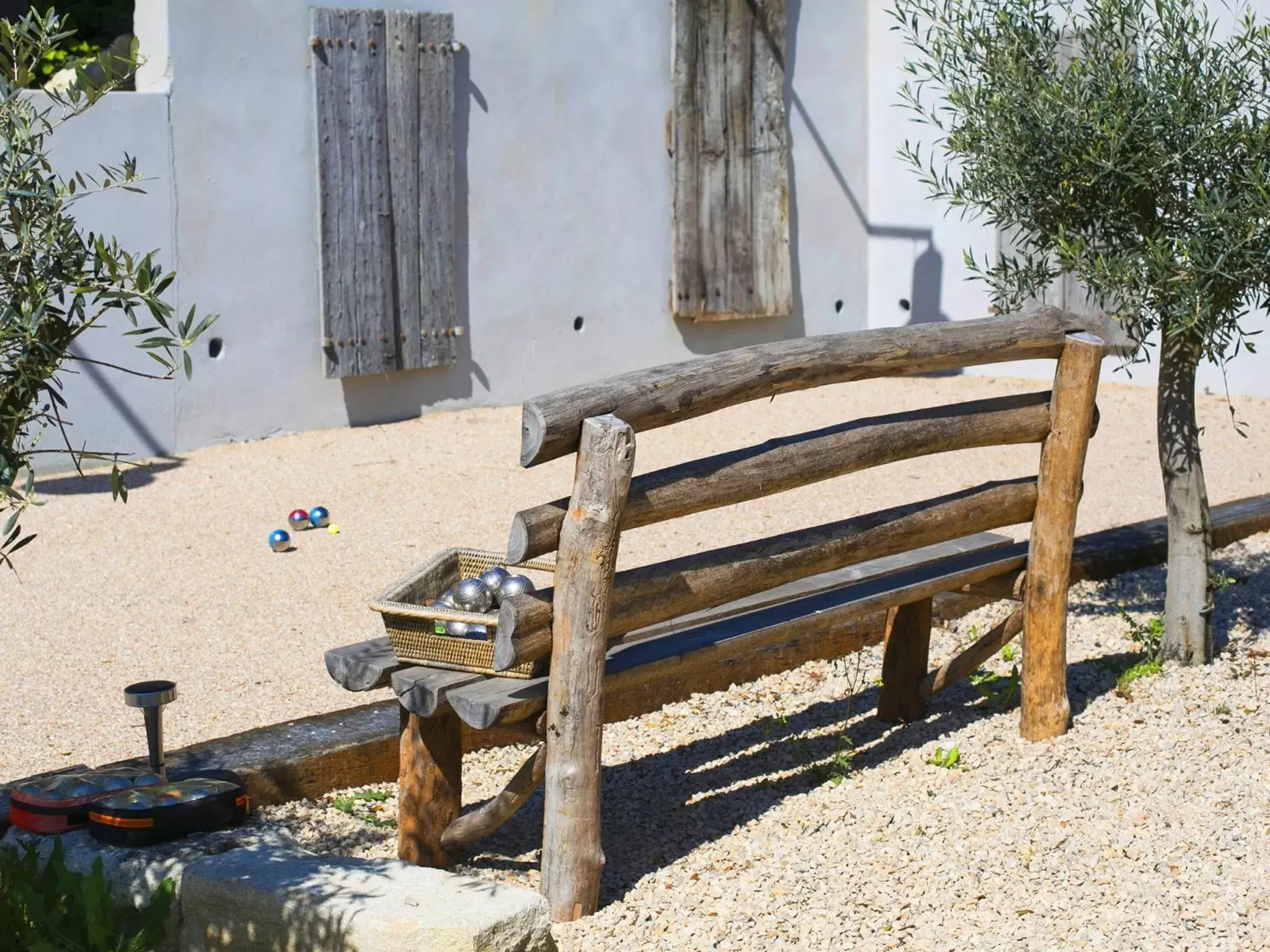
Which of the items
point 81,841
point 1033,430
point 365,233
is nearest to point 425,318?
point 365,233

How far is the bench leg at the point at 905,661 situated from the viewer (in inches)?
186

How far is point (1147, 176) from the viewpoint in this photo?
179 inches

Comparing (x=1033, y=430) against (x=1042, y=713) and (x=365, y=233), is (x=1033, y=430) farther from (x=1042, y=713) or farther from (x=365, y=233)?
(x=365, y=233)

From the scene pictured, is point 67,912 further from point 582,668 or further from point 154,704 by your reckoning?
point 582,668

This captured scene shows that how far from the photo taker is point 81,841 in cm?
351

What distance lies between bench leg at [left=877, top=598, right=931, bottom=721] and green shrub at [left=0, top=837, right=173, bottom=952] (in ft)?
7.76

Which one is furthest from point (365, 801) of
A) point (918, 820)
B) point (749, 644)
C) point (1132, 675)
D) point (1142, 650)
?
point (1142, 650)

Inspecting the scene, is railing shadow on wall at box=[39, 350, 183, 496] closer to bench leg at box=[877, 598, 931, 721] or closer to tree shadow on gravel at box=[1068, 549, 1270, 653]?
bench leg at box=[877, 598, 931, 721]

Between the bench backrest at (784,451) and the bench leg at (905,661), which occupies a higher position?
the bench backrest at (784,451)

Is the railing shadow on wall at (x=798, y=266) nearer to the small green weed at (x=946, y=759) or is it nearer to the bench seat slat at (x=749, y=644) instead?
the bench seat slat at (x=749, y=644)

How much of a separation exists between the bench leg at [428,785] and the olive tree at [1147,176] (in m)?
2.27

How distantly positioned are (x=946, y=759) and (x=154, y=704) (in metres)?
2.22

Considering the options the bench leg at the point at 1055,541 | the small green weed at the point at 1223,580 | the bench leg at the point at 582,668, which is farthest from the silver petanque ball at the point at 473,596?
the small green weed at the point at 1223,580

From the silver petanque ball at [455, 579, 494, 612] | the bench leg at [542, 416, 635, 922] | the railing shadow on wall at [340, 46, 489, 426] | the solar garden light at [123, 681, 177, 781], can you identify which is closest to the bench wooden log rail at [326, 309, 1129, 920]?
the bench leg at [542, 416, 635, 922]
